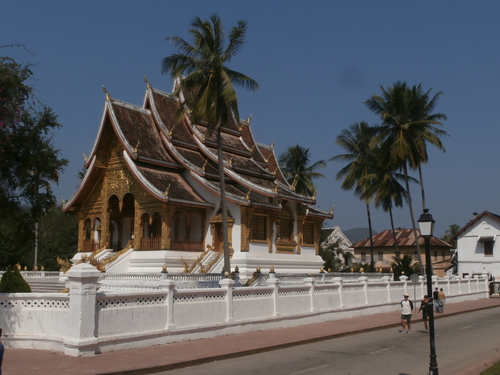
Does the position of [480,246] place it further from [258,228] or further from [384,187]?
[258,228]

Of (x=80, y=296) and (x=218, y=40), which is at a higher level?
(x=218, y=40)

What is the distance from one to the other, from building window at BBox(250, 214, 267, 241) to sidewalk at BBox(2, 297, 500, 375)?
11097mm

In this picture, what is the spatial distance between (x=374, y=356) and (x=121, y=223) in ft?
66.5

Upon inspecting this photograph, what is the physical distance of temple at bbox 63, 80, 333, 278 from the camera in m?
25.4

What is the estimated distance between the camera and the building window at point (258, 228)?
88.0 feet

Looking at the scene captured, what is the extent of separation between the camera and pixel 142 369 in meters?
9.70

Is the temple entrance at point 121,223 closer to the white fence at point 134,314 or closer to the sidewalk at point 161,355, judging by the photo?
the white fence at point 134,314

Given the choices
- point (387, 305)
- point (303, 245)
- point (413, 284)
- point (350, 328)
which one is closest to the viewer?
point (350, 328)

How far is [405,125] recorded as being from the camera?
34.6 metres

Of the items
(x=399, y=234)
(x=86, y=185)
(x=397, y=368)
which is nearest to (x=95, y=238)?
(x=86, y=185)

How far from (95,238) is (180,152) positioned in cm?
666

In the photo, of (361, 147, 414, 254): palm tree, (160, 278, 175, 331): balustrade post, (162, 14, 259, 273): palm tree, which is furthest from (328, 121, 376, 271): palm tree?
(160, 278, 175, 331): balustrade post

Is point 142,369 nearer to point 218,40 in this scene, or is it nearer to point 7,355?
point 7,355

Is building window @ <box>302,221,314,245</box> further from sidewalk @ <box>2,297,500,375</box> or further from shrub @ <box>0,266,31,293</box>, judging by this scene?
shrub @ <box>0,266,31,293</box>
